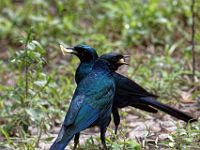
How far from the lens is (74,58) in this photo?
827 centimetres

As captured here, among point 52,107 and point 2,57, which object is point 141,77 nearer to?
point 52,107

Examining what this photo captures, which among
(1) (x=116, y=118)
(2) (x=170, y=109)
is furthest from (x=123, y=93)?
(2) (x=170, y=109)

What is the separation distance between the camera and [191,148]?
559cm

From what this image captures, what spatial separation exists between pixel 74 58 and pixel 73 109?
2978 mm

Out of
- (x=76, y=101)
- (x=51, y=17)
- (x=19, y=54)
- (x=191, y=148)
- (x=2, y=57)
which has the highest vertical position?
(x=51, y=17)

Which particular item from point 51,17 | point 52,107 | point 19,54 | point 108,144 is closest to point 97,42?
point 51,17

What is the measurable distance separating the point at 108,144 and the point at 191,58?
2.86 meters

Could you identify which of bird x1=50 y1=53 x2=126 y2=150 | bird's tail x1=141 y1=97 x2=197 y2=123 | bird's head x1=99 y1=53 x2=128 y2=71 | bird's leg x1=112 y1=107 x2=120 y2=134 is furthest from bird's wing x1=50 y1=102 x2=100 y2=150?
bird's tail x1=141 y1=97 x2=197 y2=123

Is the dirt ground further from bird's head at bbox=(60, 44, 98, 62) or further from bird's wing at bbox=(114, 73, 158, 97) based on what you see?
bird's head at bbox=(60, 44, 98, 62)

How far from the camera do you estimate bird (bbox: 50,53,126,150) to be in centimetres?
523

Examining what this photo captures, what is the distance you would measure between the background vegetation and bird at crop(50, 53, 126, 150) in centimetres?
31

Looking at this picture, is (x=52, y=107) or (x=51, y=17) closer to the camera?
(x=52, y=107)

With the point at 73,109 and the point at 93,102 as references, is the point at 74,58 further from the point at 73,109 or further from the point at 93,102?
the point at 73,109

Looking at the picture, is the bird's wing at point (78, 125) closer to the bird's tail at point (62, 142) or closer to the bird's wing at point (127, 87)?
the bird's tail at point (62, 142)
